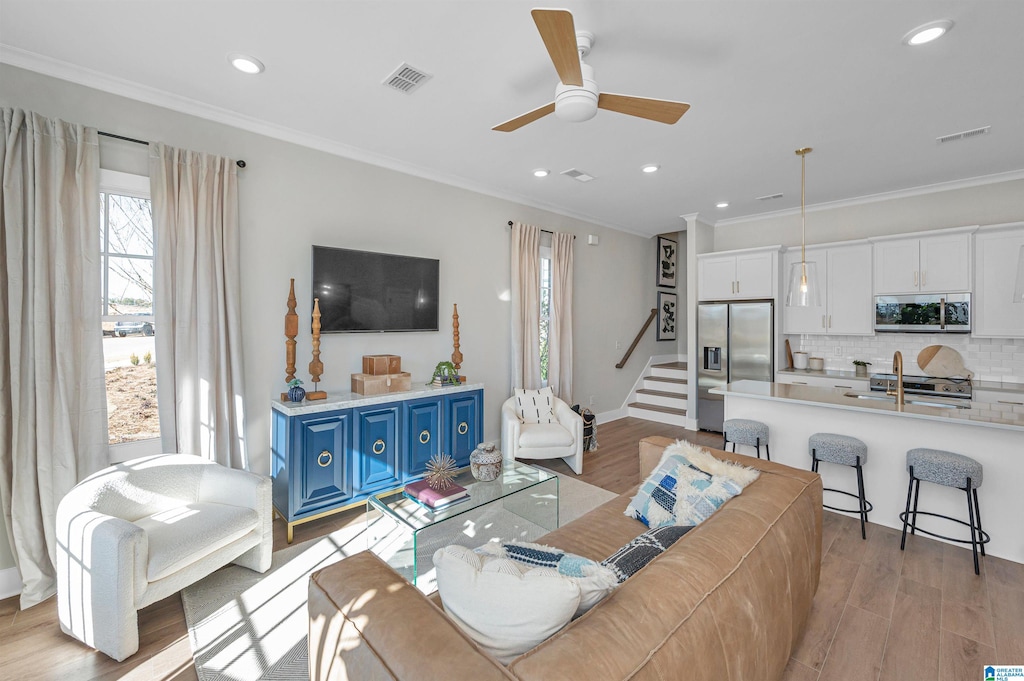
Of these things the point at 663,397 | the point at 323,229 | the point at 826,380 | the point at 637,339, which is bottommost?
the point at 663,397

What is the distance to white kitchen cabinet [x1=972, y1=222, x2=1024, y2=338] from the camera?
4.01m

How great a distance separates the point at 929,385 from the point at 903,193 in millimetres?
2018

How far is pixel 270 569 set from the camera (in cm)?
254

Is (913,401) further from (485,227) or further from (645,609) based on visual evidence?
(485,227)

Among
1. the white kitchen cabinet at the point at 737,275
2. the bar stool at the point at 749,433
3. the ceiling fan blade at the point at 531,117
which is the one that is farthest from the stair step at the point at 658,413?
the ceiling fan blade at the point at 531,117

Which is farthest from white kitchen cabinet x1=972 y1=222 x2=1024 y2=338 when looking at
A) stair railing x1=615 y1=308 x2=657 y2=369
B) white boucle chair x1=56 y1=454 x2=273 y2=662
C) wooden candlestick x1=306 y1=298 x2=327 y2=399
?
white boucle chair x1=56 y1=454 x2=273 y2=662

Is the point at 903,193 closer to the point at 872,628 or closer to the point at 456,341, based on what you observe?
the point at 872,628

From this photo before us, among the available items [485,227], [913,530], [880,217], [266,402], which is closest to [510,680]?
[266,402]

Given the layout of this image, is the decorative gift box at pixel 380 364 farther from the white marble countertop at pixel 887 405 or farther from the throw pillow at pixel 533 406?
the white marble countertop at pixel 887 405

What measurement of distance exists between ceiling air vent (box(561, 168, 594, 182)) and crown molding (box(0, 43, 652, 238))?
2.78 feet

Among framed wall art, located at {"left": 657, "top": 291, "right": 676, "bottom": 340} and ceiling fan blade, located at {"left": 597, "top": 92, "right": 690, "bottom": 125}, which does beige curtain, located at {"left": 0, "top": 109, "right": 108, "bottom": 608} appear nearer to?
ceiling fan blade, located at {"left": 597, "top": 92, "right": 690, "bottom": 125}

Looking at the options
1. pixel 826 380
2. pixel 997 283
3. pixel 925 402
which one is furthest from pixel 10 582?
pixel 997 283

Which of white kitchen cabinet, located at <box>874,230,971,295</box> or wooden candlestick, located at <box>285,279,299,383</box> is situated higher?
white kitchen cabinet, located at <box>874,230,971,295</box>

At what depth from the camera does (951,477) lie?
257 cm
